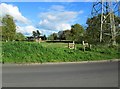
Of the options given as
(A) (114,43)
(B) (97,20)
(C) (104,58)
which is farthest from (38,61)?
(B) (97,20)

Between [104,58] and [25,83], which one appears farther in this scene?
[104,58]

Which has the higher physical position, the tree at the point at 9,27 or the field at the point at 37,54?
the tree at the point at 9,27

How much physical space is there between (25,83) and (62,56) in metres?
11.0

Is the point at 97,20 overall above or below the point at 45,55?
above

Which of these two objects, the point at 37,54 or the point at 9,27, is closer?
the point at 37,54

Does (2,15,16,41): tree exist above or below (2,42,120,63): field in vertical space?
A: above

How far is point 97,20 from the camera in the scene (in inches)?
1380

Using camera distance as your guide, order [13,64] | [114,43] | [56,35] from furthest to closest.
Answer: [56,35]
[114,43]
[13,64]

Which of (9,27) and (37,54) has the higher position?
(9,27)

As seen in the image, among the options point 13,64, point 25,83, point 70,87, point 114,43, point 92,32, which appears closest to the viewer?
point 70,87

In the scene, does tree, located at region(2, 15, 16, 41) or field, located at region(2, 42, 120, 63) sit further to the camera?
tree, located at region(2, 15, 16, 41)

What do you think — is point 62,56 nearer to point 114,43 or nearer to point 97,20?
point 114,43

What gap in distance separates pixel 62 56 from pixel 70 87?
461 inches

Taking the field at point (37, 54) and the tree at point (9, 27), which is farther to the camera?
the tree at point (9, 27)
